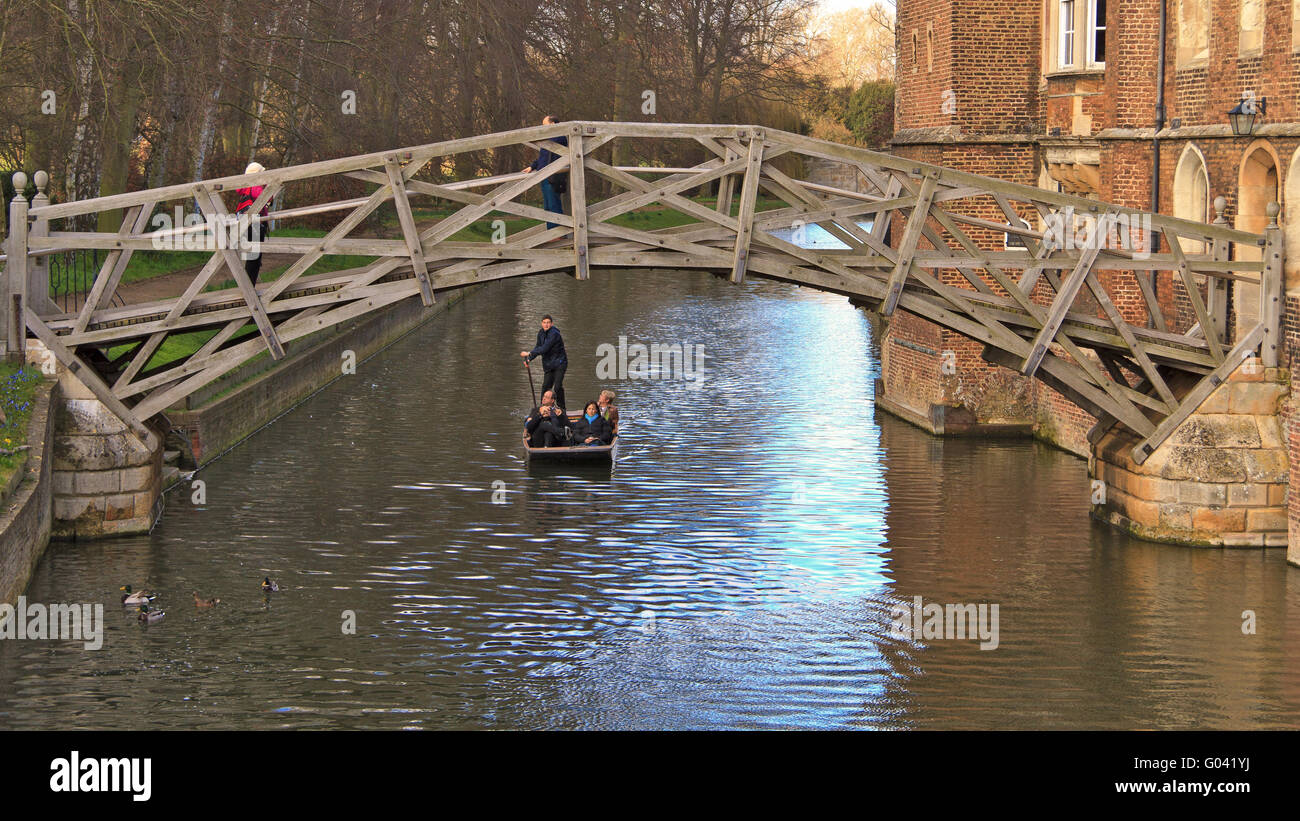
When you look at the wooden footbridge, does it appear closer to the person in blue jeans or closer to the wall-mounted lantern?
the person in blue jeans

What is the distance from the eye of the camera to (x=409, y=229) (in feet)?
56.5

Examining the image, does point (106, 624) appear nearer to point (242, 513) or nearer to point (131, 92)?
point (242, 513)

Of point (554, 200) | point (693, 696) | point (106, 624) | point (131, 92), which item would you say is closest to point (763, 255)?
point (554, 200)

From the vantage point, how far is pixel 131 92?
2973 centimetres

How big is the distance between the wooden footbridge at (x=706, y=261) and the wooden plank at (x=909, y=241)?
0.08ft

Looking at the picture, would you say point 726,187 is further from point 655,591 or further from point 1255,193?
point 1255,193

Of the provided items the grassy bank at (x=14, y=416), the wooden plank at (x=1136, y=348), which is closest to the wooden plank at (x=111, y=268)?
the grassy bank at (x=14, y=416)

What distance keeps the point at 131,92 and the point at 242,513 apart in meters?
13.3

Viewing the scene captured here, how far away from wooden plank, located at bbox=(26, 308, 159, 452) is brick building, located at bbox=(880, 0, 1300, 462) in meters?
11.6

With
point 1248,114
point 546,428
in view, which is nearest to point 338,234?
point 546,428

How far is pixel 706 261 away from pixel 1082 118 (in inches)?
299

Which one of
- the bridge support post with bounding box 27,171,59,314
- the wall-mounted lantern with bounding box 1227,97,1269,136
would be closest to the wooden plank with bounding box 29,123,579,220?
the bridge support post with bounding box 27,171,59,314

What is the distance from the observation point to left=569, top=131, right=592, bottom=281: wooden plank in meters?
16.9

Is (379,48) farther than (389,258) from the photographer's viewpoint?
Yes
